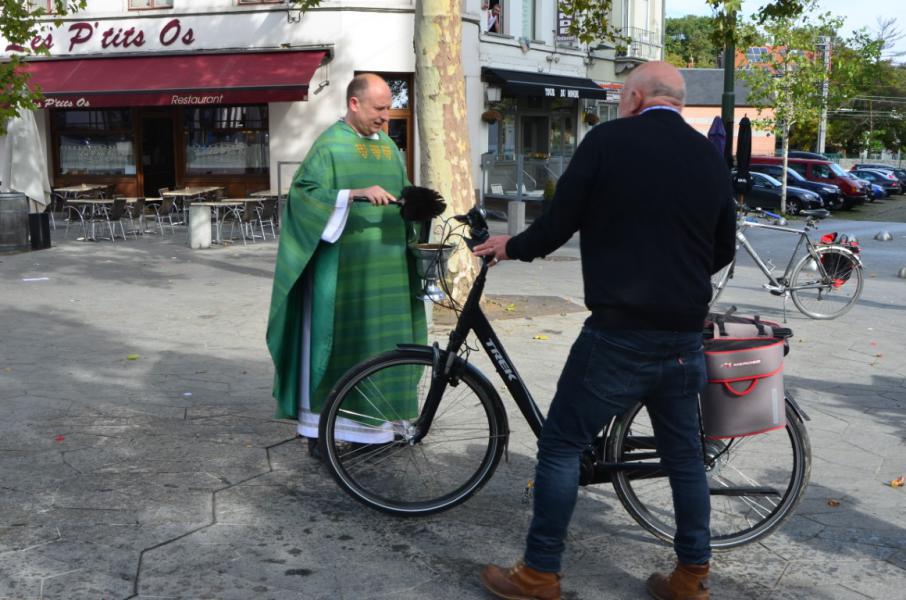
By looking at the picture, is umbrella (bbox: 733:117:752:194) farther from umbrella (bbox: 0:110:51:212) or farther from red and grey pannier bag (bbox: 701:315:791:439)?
red and grey pannier bag (bbox: 701:315:791:439)

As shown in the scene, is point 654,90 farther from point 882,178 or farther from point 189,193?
point 882,178

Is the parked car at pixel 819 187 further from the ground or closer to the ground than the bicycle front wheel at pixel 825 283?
further from the ground

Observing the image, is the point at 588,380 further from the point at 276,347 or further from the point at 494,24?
the point at 494,24

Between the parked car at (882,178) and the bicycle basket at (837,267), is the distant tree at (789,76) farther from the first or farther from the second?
the bicycle basket at (837,267)

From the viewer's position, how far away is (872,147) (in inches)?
2660

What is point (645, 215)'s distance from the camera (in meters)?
3.18

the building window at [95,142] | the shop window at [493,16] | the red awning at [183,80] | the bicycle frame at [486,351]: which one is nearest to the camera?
the bicycle frame at [486,351]

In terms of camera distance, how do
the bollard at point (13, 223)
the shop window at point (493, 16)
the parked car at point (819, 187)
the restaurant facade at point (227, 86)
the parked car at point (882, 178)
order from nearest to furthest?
1. the bollard at point (13, 223)
2. the restaurant facade at point (227, 86)
3. the shop window at point (493, 16)
4. the parked car at point (819, 187)
5. the parked car at point (882, 178)

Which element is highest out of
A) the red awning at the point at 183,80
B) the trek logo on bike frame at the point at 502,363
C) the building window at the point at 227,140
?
the red awning at the point at 183,80

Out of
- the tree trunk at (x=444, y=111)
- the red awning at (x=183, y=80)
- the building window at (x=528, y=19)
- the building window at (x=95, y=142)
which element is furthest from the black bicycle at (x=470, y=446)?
the building window at (x=528, y=19)

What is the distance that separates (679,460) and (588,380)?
1.44 ft

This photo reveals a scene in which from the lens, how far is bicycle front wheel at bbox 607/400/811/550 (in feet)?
12.6

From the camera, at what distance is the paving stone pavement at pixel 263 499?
374cm

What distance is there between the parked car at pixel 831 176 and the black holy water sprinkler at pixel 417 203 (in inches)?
1195
